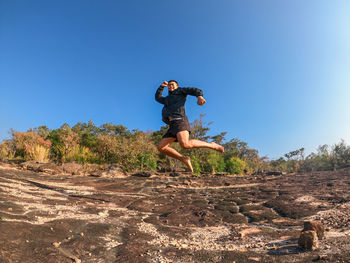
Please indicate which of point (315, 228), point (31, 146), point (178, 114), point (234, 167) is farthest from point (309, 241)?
point (234, 167)

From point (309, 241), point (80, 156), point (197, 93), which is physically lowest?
point (309, 241)

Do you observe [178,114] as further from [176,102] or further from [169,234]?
[169,234]

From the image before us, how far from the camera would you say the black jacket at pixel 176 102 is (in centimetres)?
356

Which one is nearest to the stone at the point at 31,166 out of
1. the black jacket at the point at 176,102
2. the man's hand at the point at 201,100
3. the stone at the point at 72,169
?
the stone at the point at 72,169

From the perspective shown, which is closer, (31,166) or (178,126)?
(178,126)

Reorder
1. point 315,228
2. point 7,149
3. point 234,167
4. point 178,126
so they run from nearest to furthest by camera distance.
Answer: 1. point 315,228
2. point 178,126
3. point 7,149
4. point 234,167

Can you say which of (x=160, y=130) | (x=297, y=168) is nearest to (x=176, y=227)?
(x=160, y=130)

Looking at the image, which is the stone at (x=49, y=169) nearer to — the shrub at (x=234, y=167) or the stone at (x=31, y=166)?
the stone at (x=31, y=166)

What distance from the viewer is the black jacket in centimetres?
356

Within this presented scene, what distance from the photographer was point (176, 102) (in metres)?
3.64

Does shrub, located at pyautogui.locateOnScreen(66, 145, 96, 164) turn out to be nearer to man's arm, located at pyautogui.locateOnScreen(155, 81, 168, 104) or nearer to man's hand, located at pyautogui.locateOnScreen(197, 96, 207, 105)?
man's arm, located at pyautogui.locateOnScreen(155, 81, 168, 104)

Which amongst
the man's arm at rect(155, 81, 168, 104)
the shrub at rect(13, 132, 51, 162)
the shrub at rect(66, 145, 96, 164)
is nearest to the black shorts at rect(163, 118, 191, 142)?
the man's arm at rect(155, 81, 168, 104)

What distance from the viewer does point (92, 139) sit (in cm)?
1362

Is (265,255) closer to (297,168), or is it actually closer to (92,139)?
(92,139)
